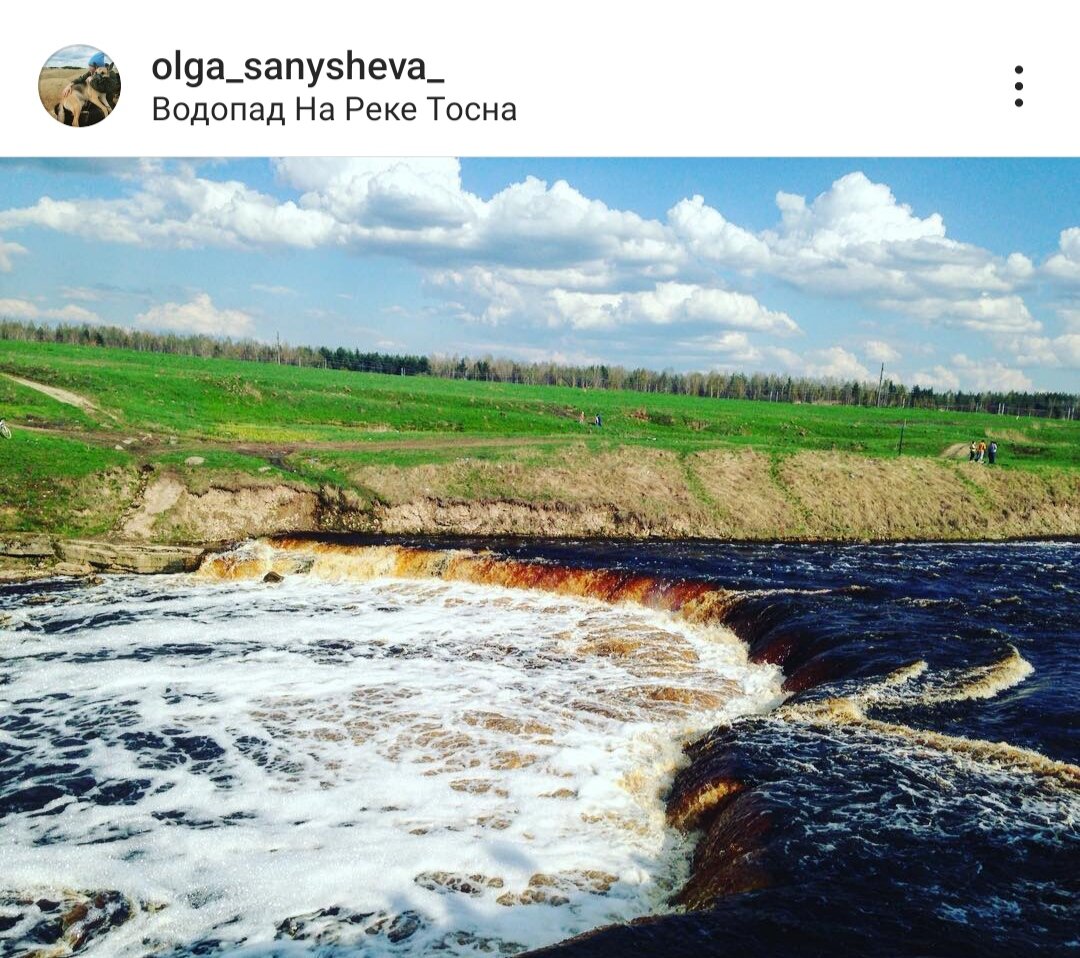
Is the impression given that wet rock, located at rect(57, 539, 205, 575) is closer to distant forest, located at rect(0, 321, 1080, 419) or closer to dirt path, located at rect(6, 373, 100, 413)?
dirt path, located at rect(6, 373, 100, 413)

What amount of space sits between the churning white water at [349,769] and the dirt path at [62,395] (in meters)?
20.8

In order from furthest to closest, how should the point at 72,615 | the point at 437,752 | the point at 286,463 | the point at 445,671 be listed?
1. the point at 286,463
2. the point at 72,615
3. the point at 445,671
4. the point at 437,752

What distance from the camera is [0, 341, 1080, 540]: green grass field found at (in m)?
28.6

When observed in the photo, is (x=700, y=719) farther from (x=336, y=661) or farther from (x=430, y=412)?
(x=430, y=412)

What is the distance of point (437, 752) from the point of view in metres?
11.9

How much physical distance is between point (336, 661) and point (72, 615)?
8150 millimetres

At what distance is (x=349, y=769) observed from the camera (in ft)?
37.1

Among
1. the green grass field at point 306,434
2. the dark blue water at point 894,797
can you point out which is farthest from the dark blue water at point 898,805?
A: the green grass field at point 306,434

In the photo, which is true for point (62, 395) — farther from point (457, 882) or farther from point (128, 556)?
point (457, 882)

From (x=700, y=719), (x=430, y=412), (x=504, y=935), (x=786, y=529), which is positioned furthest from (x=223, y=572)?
(x=430, y=412)

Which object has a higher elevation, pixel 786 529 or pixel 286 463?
pixel 286 463

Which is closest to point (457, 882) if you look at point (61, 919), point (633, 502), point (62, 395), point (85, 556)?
point (61, 919)

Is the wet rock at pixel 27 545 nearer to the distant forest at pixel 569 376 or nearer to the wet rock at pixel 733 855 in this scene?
the wet rock at pixel 733 855

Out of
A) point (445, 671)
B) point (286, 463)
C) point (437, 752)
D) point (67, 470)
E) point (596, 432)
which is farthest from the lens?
point (596, 432)
